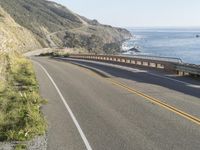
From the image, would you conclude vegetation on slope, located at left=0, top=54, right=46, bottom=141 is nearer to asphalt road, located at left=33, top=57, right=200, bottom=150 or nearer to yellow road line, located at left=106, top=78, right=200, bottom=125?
asphalt road, located at left=33, top=57, right=200, bottom=150

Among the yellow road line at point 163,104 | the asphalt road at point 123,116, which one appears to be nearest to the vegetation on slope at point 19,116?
the asphalt road at point 123,116


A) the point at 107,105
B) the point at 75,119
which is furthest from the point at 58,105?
the point at 75,119

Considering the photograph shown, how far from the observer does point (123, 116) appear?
14.2m

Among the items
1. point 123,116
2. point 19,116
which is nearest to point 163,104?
point 123,116

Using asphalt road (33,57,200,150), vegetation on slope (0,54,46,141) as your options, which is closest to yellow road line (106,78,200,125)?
asphalt road (33,57,200,150)

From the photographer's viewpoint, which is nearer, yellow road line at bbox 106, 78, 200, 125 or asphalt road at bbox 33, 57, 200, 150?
asphalt road at bbox 33, 57, 200, 150

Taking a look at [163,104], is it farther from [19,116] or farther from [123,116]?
[19,116]

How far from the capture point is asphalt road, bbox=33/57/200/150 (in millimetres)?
10797

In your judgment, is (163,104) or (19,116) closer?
(19,116)

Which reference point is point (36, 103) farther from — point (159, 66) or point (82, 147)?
point (159, 66)

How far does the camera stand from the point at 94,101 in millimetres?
17766

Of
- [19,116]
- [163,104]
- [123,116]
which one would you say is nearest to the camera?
[19,116]

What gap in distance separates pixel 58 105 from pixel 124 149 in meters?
7.17

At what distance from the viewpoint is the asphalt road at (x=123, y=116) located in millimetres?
10797
